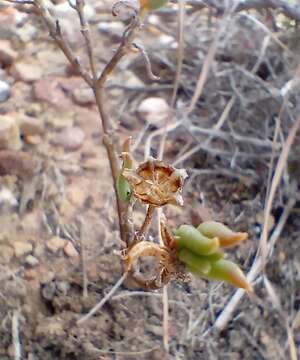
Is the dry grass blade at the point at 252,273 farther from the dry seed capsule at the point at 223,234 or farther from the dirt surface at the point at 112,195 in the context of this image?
the dry seed capsule at the point at 223,234

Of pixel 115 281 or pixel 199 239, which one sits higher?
pixel 199 239

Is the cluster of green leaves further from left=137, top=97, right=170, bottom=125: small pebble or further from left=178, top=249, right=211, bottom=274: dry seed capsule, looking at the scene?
left=137, top=97, right=170, bottom=125: small pebble

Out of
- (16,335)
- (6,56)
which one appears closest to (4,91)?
(6,56)

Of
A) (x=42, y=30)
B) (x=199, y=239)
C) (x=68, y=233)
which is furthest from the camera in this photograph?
(x=42, y=30)

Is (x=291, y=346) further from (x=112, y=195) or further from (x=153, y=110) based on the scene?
(x=153, y=110)

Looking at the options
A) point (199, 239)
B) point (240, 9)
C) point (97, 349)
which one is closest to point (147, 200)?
point (199, 239)

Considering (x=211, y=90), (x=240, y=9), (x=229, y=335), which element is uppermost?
(x=240, y=9)

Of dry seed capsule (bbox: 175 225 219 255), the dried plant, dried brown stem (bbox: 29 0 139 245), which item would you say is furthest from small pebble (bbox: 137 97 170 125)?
dry seed capsule (bbox: 175 225 219 255)

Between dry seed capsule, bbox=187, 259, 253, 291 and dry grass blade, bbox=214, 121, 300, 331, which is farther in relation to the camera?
dry grass blade, bbox=214, 121, 300, 331

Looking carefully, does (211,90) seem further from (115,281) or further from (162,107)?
(115,281)
